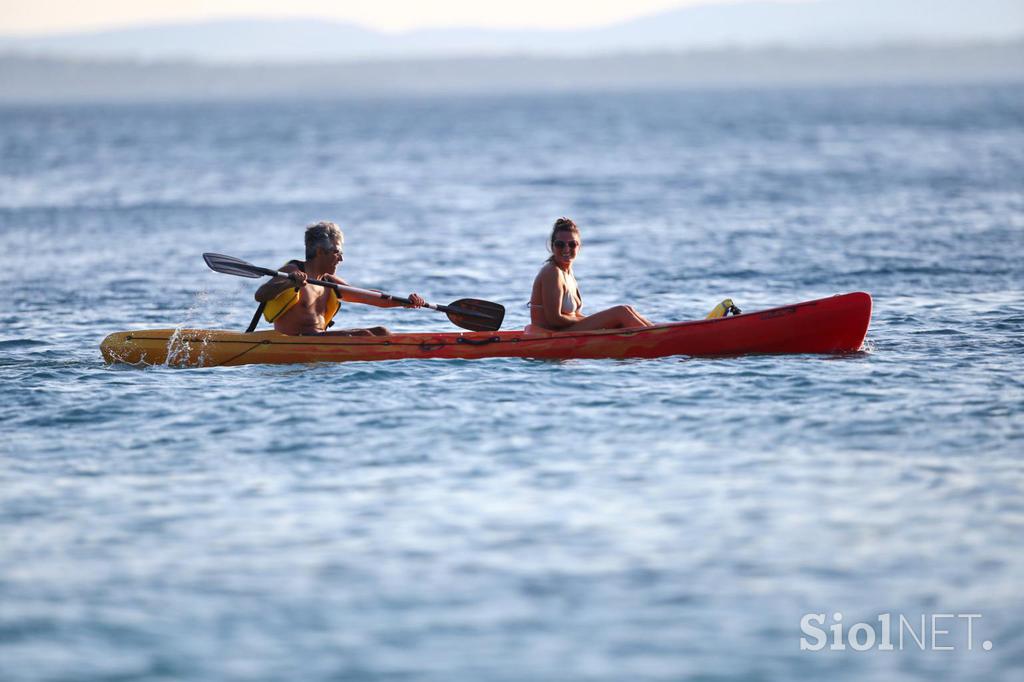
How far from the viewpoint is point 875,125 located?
208 feet

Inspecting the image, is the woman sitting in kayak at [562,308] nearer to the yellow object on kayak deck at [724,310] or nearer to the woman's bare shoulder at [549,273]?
the woman's bare shoulder at [549,273]

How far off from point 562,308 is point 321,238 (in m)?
1.97

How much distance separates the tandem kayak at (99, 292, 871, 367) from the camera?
10.5 metres

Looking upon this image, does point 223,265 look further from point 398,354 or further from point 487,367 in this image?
point 487,367

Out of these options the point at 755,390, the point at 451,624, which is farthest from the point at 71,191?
the point at 451,624

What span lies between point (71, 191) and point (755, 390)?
26.9 m

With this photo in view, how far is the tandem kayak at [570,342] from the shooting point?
1047 centimetres

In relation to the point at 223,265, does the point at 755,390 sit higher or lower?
lower

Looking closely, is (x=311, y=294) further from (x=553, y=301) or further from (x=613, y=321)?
(x=613, y=321)

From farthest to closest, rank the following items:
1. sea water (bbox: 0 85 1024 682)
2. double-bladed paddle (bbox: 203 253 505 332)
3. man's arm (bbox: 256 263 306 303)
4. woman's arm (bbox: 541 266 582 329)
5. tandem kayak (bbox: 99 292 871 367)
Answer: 1. double-bladed paddle (bbox: 203 253 505 332)
2. tandem kayak (bbox: 99 292 871 367)
3. woman's arm (bbox: 541 266 582 329)
4. man's arm (bbox: 256 263 306 303)
5. sea water (bbox: 0 85 1024 682)

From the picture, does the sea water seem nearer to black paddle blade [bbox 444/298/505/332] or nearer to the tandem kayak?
the tandem kayak

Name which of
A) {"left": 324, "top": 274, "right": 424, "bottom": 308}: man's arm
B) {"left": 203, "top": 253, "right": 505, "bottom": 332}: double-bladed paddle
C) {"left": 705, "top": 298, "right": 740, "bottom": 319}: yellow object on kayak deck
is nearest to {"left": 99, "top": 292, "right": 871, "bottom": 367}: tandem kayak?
{"left": 705, "top": 298, "right": 740, "bottom": 319}: yellow object on kayak deck

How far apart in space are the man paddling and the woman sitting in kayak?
100cm

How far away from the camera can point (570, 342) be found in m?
10.5
